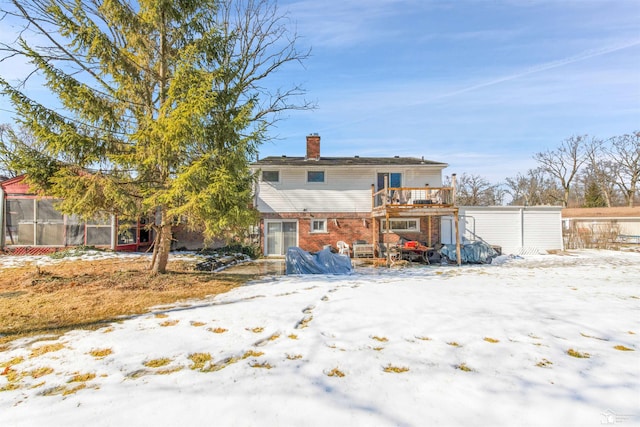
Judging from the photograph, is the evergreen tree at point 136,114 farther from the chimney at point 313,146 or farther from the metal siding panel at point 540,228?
the metal siding panel at point 540,228

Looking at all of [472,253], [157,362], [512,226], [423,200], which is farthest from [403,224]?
[157,362]

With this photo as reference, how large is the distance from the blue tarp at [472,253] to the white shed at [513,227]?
2691 millimetres

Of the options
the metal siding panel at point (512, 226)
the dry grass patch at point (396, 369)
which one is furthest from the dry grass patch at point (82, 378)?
the metal siding panel at point (512, 226)

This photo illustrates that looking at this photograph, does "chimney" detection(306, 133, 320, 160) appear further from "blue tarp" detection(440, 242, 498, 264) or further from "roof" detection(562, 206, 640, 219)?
"roof" detection(562, 206, 640, 219)

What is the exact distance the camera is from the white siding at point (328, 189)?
1605 cm

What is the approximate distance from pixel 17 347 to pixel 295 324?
3539 millimetres

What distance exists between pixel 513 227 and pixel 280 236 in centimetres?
1296

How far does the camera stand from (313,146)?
17.1 m

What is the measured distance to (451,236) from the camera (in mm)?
16234

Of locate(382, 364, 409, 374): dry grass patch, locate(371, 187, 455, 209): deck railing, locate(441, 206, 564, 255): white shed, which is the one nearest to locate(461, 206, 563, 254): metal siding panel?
locate(441, 206, 564, 255): white shed

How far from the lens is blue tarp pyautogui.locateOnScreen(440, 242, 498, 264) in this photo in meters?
13.7

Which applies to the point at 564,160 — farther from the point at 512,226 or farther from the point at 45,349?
the point at 45,349

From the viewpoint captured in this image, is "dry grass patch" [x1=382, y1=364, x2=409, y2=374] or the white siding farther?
the white siding

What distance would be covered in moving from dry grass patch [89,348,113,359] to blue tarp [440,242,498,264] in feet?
43.6
